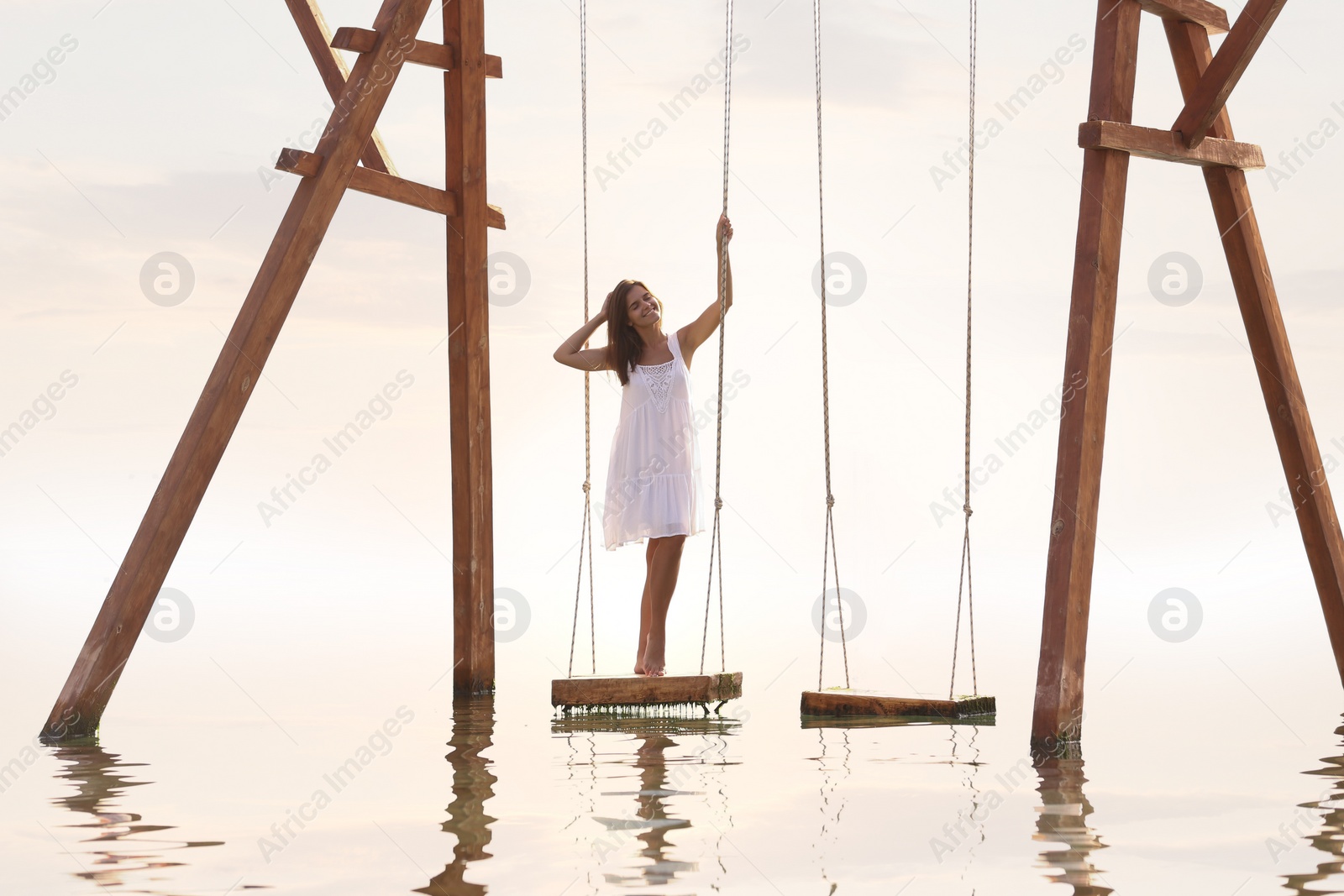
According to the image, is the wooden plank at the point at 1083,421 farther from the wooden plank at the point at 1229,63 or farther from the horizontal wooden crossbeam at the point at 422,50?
the horizontal wooden crossbeam at the point at 422,50

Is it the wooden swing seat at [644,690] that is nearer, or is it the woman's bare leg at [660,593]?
the wooden swing seat at [644,690]

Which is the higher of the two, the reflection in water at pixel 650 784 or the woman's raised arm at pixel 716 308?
the woman's raised arm at pixel 716 308

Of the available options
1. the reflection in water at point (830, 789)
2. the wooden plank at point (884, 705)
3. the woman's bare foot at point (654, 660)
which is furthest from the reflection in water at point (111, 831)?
the wooden plank at point (884, 705)

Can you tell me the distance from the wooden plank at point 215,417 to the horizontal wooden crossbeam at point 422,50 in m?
0.11

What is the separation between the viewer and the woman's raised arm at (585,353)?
21.7ft

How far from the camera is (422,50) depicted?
23.2 feet

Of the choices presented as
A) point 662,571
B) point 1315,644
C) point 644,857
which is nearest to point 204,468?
point 662,571

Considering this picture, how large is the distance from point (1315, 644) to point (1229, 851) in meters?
6.67

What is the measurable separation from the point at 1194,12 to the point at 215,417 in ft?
14.6

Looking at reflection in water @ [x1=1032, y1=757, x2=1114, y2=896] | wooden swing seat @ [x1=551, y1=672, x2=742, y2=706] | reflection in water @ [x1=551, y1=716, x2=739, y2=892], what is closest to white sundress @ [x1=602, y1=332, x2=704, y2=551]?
wooden swing seat @ [x1=551, y1=672, x2=742, y2=706]

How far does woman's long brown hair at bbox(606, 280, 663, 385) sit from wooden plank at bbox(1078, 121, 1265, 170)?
6.81 feet

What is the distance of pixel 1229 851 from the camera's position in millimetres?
3857

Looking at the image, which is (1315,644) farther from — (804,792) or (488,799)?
(488,799)

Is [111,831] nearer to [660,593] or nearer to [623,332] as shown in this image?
[660,593]
